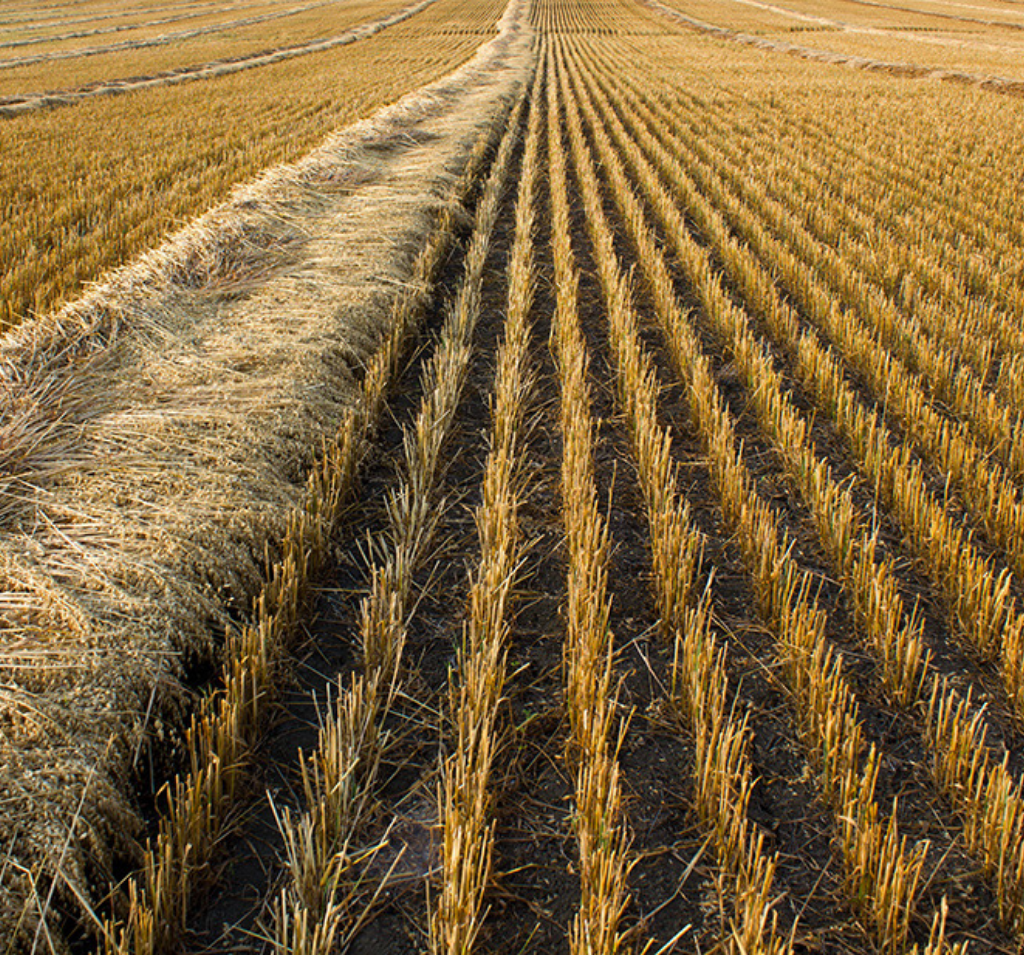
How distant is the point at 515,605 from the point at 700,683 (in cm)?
82

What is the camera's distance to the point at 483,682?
2.21m

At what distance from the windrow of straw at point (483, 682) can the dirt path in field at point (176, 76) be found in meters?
13.5

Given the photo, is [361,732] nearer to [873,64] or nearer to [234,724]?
[234,724]

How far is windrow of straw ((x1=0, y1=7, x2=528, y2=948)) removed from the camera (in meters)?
1.82

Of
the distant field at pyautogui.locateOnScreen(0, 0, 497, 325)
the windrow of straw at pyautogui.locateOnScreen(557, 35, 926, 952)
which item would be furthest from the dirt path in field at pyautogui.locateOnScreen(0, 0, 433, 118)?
the windrow of straw at pyautogui.locateOnScreen(557, 35, 926, 952)

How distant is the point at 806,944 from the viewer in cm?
170

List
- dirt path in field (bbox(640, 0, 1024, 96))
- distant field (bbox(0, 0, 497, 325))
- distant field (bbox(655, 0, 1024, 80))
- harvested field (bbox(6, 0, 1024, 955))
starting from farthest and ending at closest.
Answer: distant field (bbox(655, 0, 1024, 80)), dirt path in field (bbox(640, 0, 1024, 96)), distant field (bbox(0, 0, 497, 325)), harvested field (bbox(6, 0, 1024, 955))

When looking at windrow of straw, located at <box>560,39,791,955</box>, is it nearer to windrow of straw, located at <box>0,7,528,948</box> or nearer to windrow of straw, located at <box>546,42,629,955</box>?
windrow of straw, located at <box>546,42,629,955</box>

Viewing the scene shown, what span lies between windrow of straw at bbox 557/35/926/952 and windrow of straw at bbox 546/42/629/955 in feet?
1.82

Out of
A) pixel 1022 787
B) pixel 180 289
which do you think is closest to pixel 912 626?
pixel 1022 787

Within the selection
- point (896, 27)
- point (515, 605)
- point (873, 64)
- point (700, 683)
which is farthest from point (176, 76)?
point (896, 27)

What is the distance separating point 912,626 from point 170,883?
7.61 ft

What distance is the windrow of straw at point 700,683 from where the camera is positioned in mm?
1710

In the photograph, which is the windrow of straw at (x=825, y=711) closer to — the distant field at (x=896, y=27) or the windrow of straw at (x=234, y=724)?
the windrow of straw at (x=234, y=724)
